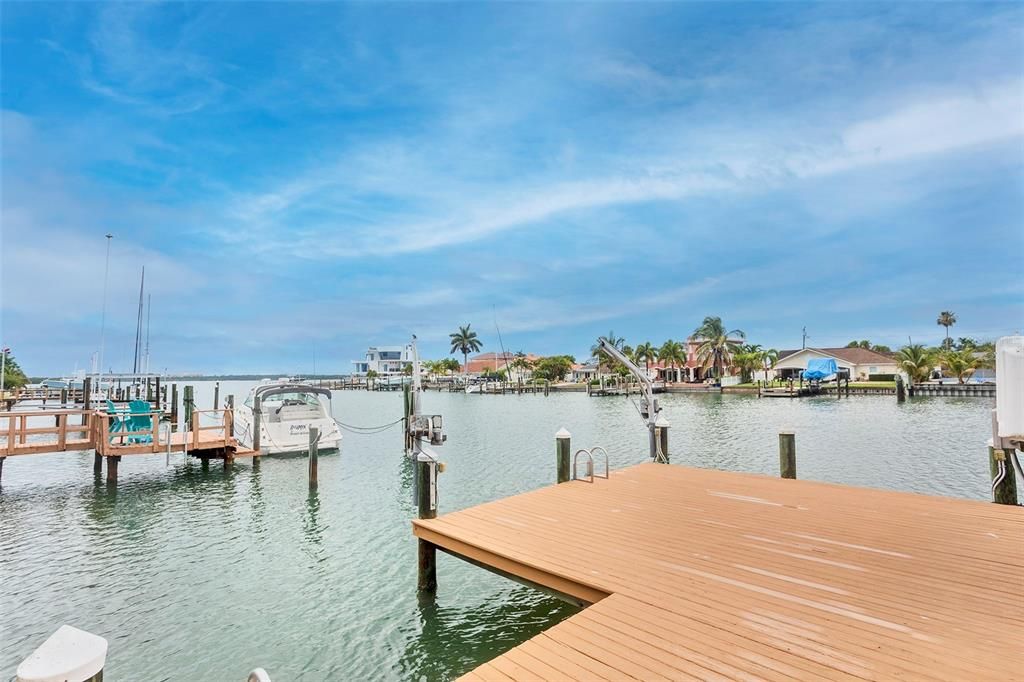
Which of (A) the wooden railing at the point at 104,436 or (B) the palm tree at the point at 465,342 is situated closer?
(A) the wooden railing at the point at 104,436

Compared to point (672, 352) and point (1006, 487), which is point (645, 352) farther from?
point (1006, 487)

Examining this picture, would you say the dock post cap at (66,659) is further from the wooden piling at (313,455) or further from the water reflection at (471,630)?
the wooden piling at (313,455)

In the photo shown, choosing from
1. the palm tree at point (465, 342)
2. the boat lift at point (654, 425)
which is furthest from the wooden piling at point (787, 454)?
the palm tree at point (465, 342)

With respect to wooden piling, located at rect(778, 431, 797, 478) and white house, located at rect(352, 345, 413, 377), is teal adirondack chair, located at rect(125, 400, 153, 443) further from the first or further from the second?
white house, located at rect(352, 345, 413, 377)

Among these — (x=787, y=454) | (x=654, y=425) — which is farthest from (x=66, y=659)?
(x=654, y=425)

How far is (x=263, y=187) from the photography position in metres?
46.6

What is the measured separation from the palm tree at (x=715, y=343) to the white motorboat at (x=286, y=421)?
6969cm

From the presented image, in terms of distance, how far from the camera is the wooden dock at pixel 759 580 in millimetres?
3475

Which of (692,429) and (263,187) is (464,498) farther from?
(263,187)

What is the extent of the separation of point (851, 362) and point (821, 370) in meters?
18.6

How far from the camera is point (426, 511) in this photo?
7113 mm

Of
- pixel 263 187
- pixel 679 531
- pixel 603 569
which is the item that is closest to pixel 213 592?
pixel 603 569

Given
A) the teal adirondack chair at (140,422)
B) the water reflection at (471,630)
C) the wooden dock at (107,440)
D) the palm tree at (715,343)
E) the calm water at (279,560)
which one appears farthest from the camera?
the palm tree at (715,343)

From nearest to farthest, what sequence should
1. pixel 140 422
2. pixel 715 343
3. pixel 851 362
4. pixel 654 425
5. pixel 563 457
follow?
1. pixel 563 457
2. pixel 654 425
3. pixel 140 422
4. pixel 851 362
5. pixel 715 343
